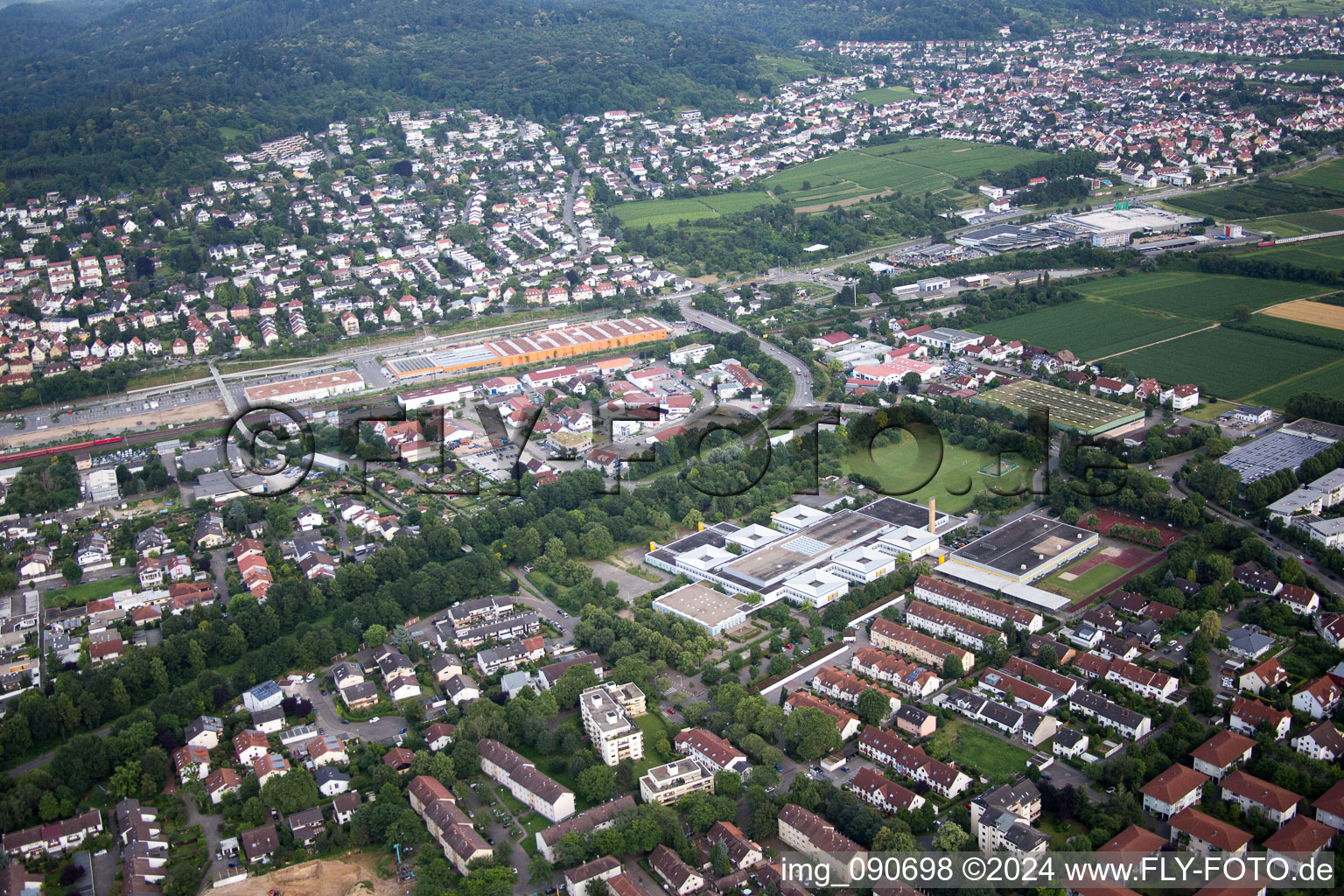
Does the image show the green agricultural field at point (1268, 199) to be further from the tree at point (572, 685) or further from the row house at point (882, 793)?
the tree at point (572, 685)

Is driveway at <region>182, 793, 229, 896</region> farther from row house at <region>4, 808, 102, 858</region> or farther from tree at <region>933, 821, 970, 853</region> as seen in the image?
tree at <region>933, 821, 970, 853</region>

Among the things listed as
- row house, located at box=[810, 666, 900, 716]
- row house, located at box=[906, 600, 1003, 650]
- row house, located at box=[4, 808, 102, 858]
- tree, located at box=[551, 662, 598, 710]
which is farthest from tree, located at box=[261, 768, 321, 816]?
row house, located at box=[906, 600, 1003, 650]

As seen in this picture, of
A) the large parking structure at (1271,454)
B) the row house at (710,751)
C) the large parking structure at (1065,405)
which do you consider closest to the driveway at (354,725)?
the row house at (710,751)

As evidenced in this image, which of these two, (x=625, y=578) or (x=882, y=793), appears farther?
(x=625, y=578)

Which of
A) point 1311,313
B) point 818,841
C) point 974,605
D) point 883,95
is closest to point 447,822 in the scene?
point 818,841

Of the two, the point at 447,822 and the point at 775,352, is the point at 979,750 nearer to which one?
the point at 447,822

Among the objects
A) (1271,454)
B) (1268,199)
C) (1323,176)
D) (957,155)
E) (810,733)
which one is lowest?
(1271,454)

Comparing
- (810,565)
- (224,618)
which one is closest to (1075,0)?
(810,565)
